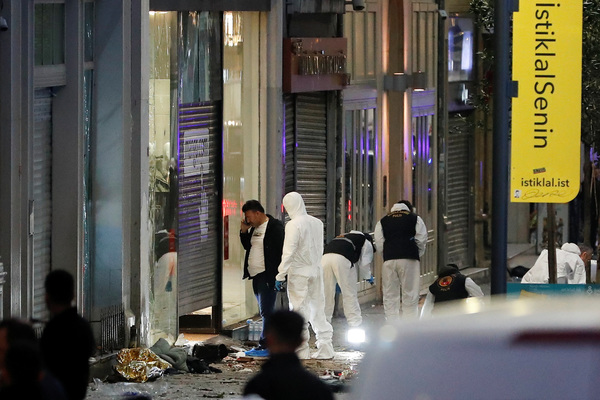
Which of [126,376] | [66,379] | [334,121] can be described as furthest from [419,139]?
[66,379]

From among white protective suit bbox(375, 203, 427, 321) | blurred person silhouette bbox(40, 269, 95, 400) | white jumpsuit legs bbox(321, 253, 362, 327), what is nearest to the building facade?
white jumpsuit legs bbox(321, 253, 362, 327)

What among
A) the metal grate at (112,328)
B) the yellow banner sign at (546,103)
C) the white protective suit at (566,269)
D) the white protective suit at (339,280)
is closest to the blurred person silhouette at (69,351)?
the yellow banner sign at (546,103)

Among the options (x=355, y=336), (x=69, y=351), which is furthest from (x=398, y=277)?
(x=69, y=351)

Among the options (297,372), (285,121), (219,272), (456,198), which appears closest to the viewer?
(297,372)

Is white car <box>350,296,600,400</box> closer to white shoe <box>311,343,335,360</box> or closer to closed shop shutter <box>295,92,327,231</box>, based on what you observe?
white shoe <box>311,343,335,360</box>

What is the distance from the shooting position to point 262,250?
16.2 m

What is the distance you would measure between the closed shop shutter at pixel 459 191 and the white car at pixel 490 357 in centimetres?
2153

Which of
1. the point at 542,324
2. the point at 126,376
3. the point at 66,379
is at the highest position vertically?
the point at 542,324

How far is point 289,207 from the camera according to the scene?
15.2m

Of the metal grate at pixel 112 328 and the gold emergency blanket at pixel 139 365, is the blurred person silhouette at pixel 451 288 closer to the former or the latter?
the gold emergency blanket at pixel 139 365

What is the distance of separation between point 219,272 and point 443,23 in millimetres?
8740

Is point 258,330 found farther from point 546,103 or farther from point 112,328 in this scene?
point 546,103

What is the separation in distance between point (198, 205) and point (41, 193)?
3.55 meters

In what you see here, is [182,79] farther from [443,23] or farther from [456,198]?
[456,198]
